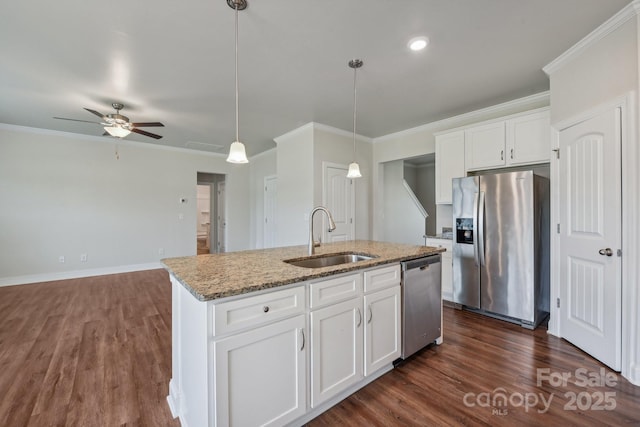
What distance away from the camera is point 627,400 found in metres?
1.72

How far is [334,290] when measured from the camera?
1668 millimetres

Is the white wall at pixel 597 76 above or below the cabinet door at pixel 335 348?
above

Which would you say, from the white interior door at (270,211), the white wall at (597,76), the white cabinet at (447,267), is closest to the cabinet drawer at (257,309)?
the white cabinet at (447,267)

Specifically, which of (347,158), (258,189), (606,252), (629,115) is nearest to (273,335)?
(606,252)

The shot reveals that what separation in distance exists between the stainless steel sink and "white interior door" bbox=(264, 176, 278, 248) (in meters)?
3.76

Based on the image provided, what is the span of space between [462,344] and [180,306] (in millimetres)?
2447

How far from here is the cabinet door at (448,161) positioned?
11.8 feet

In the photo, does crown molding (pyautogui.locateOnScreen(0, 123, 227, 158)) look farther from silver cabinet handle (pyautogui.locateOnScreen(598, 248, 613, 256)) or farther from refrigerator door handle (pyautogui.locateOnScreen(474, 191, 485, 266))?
silver cabinet handle (pyautogui.locateOnScreen(598, 248, 613, 256))

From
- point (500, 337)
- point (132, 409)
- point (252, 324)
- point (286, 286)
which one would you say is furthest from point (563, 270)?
point (132, 409)

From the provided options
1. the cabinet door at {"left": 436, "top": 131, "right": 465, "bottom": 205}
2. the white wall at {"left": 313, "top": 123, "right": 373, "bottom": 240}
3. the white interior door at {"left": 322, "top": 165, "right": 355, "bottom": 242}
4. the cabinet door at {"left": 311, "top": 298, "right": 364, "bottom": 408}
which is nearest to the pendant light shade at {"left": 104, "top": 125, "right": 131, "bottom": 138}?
the white wall at {"left": 313, "top": 123, "right": 373, "bottom": 240}

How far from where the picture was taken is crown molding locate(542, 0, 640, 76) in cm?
185

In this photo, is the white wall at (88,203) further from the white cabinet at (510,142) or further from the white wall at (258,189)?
the white cabinet at (510,142)

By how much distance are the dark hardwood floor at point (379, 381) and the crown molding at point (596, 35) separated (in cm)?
261

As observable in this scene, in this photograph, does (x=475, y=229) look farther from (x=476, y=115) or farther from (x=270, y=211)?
(x=270, y=211)
